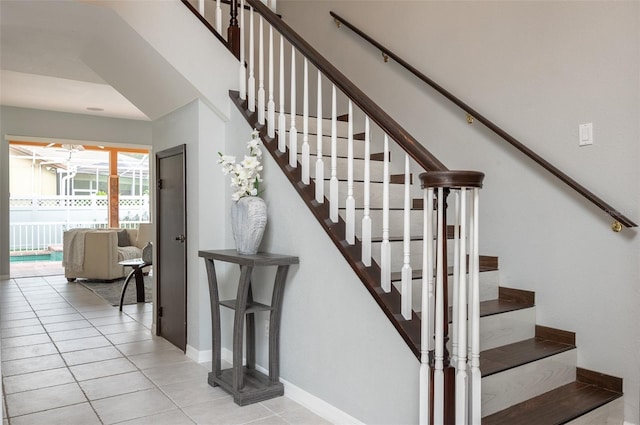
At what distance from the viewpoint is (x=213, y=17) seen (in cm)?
489

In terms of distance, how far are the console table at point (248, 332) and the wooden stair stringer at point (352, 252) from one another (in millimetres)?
407

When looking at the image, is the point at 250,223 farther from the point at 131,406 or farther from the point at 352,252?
the point at 131,406

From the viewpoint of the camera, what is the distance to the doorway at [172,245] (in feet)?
13.2

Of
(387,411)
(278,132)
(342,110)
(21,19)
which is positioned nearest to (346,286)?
(387,411)

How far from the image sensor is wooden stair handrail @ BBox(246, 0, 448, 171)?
1.98 meters

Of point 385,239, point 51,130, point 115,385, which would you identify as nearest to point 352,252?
point 385,239

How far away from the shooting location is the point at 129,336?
4.52 metres

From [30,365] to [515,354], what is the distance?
136 inches

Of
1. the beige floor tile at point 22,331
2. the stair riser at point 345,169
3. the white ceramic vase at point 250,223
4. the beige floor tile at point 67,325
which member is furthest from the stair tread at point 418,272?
the beige floor tile at point 22,331

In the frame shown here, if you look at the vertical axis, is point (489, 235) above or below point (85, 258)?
above

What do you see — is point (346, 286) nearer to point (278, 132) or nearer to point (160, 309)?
point (278, 132)

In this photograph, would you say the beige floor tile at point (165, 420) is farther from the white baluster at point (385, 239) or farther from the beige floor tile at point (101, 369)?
Result: the white baluster at point (385, 239)

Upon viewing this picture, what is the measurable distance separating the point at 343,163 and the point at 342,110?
1.22 meters

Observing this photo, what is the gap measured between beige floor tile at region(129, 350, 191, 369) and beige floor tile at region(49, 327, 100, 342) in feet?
3.15
